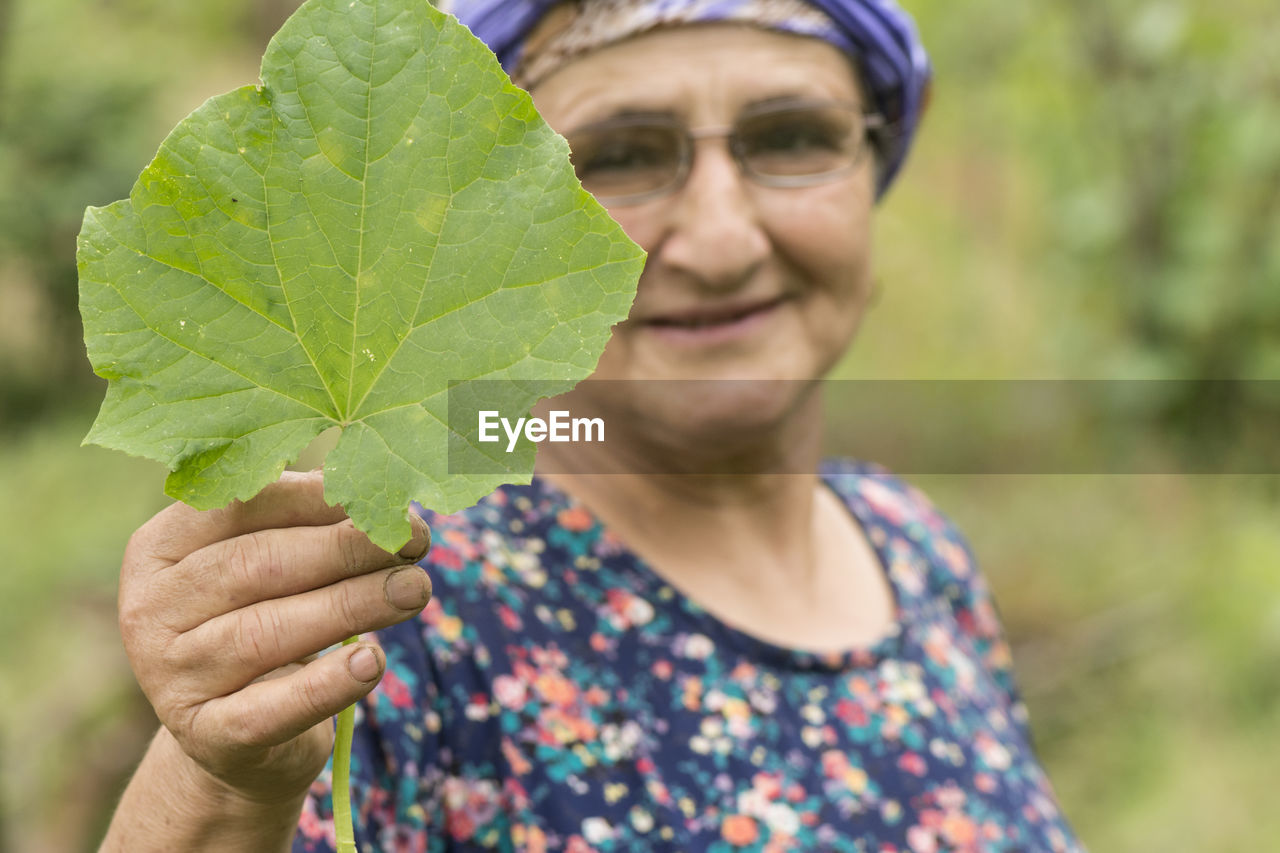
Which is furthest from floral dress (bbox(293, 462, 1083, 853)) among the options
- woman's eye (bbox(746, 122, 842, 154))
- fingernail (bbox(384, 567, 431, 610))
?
woman's eye (bbox(746, 122, 842, 154))

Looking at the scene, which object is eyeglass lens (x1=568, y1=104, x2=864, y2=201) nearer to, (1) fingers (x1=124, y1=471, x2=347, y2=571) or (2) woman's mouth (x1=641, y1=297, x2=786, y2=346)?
(2) woman's mouth (x1=641, y1=297, x2=786, y2=346)

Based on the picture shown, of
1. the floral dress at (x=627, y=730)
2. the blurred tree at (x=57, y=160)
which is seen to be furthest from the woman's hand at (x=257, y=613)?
the blurred tree at (x=57, y=160)

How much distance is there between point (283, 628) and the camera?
0.77 m

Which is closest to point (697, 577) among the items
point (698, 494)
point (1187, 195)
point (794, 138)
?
point (698, 494)

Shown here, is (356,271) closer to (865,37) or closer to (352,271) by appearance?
(352,271)

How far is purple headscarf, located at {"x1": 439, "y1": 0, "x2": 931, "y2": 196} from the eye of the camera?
139cm

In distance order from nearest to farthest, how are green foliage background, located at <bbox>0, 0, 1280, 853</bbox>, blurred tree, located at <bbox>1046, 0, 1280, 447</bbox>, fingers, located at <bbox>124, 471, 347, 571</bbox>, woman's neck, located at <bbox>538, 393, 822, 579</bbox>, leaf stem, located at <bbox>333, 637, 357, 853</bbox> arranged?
1. leaf stem, located at <bbox>333, 637, 357, 853</bbox>
2. fingers, located at <bbox>124, 471, 347, 571</bbox>
3. woman's neck, located at <bbox>538, 393, 822, 579</bbox>
4. green foliage background, located at <bbox>0, 0, 1280, 853</bbox>
5. blurred tree, located at <bbox>1046, 0, 1280, 447</bbox>

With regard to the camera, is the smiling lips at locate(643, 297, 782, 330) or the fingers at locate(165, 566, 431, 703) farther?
the smiling lips at locate(643, 297, 782, 330)

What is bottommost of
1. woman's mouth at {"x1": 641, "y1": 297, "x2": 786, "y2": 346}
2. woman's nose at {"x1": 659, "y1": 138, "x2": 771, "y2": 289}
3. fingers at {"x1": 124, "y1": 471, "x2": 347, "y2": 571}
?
fingers at {"x1": 124, "y1": 471, "x2": 347, "y2": 571}

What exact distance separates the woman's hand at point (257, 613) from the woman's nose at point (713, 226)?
704mm

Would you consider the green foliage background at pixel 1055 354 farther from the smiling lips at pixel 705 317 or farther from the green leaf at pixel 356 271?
the green leaf at pixel 356 271

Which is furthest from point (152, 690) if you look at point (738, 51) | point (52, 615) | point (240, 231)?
point (52, 615)

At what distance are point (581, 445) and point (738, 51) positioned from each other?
0.57 metres

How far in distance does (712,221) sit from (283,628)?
0.81m
